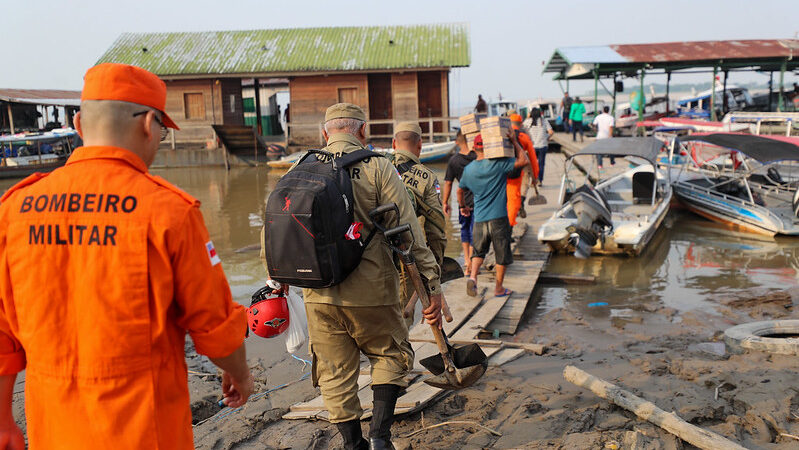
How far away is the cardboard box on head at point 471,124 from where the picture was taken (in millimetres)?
6969

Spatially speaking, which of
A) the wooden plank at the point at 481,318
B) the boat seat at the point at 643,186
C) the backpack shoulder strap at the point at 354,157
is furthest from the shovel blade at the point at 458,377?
the boat seat at the point at 643,186

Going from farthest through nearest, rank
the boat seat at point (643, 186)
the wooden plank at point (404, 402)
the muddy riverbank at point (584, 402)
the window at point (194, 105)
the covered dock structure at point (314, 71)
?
the window at point (194, 105), the covered dock structure at point (314, 71), the boat seat at point (643, 186), the wooden plank at point (404, 402), the muddy riverbank at point (584, 402)

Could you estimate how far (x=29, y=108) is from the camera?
114 feet

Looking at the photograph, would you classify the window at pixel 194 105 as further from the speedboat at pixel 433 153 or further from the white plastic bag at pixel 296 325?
the white plastic bag at pixel 296 325

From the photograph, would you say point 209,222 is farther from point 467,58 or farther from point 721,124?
point 467,58

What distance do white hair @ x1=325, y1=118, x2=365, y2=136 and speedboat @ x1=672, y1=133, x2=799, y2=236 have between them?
9.40m

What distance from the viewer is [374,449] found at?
3.17m

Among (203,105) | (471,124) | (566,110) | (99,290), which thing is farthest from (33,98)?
(99,290)

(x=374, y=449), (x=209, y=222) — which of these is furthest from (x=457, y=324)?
(x=209, y=222)

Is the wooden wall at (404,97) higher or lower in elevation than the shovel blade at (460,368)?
higher

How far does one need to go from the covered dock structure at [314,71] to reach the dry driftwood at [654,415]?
23039 mm

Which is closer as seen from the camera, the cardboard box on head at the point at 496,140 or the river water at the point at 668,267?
the cardboard box on head at the point at 496,140

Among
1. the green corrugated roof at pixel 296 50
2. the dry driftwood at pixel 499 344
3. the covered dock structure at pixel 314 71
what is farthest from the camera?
the covered dock structure at pixel 314 71

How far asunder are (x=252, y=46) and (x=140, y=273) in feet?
99.4
